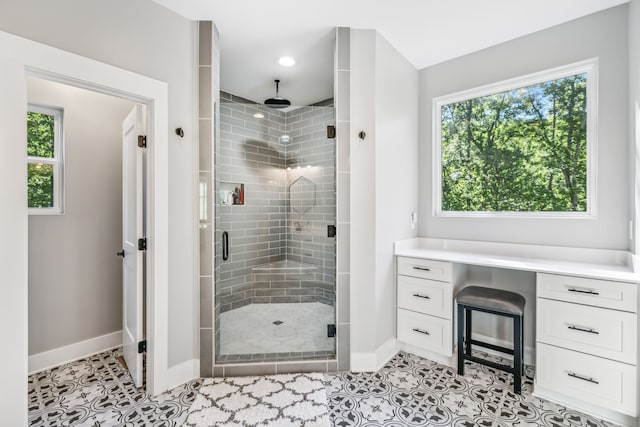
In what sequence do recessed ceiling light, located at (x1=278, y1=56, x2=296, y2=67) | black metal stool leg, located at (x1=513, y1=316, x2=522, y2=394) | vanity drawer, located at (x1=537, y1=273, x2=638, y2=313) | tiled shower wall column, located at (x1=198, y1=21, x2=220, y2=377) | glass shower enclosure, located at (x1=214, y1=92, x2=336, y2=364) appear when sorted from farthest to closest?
recessed ceiling light, located at (x1=278, y1=56, x2=296, y2=67) → glass shower enclosure, located at (x1=214, y1=92, x2=336, y2=364) → tiled shower wall column, located at (x1=198, y1=21, x2=220, y2=377) → black metal stool leg, located at (x1=513, y1=316, x2=522, y2=394) → vanity drawer, located at (x1=537, y1=273, x2=638, y2=313)

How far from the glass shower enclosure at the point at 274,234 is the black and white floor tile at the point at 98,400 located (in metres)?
0.45

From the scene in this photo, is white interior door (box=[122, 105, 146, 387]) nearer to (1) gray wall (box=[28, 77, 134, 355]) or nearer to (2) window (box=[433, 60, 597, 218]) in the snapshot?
(1) gray wall (box=[28, 77, 134, 355])

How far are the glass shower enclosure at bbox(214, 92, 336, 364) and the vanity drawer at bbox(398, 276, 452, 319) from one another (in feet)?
2.06

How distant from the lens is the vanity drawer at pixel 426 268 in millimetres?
2307

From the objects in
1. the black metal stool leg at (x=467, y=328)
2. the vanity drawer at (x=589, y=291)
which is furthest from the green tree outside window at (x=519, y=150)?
the black metal stool leg at (x=467, y=328)

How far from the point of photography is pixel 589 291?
5.79 feet

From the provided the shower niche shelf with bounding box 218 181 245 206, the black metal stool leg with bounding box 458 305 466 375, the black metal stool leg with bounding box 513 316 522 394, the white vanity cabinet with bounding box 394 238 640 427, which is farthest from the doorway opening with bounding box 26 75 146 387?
the black metal stool leg with bounding box 513 316 522 394

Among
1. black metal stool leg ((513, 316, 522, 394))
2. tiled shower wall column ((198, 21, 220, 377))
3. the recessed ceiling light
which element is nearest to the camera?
black metal stool leg ((513, 316, 522, 394))

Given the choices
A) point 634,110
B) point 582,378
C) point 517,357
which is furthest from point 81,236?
point 634,110

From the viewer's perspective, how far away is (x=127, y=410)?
184 centimetres

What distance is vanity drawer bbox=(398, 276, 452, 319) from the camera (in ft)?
7.58

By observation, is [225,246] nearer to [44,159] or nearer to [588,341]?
[44,159]

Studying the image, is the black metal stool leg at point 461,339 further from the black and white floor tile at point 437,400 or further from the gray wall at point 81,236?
the gray wall at point 81,236

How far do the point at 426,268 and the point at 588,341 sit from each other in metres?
1.02
